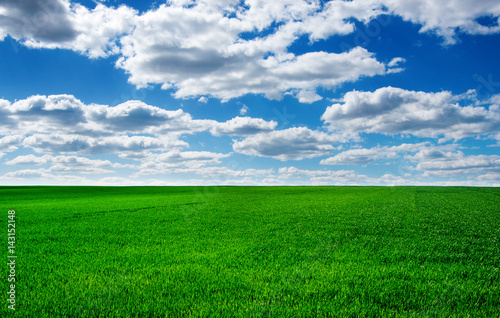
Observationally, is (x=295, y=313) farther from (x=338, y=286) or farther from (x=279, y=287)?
(x=338, y=286)

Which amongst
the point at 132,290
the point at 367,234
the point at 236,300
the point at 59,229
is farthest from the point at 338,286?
the point at 59,229

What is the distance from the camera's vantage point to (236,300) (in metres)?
6.30

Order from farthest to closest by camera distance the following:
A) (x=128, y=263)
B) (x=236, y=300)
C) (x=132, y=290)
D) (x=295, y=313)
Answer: (x=128, y=263)
(x=132, y=290)
(x=236, y=300)
(x=295, y=313)

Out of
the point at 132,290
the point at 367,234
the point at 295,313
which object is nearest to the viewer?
the point at 295,313

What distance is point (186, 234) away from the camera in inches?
536

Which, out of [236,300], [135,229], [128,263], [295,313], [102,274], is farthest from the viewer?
[135,229]

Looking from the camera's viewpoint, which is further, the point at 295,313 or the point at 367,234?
the point at 367,234

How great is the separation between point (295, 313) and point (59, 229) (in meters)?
14.3

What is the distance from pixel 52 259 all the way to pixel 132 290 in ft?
14.7

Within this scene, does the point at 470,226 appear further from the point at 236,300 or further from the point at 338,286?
the point at 236,300

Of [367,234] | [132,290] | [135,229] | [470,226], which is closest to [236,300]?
[132,290]

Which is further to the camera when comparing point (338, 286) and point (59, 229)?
point (59, 229)

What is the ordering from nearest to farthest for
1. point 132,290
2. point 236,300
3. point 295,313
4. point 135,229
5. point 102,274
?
point 295,313 < point 236,300 < point 132,290 < point 102,274 < point 135,229

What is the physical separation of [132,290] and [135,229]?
8.72m
